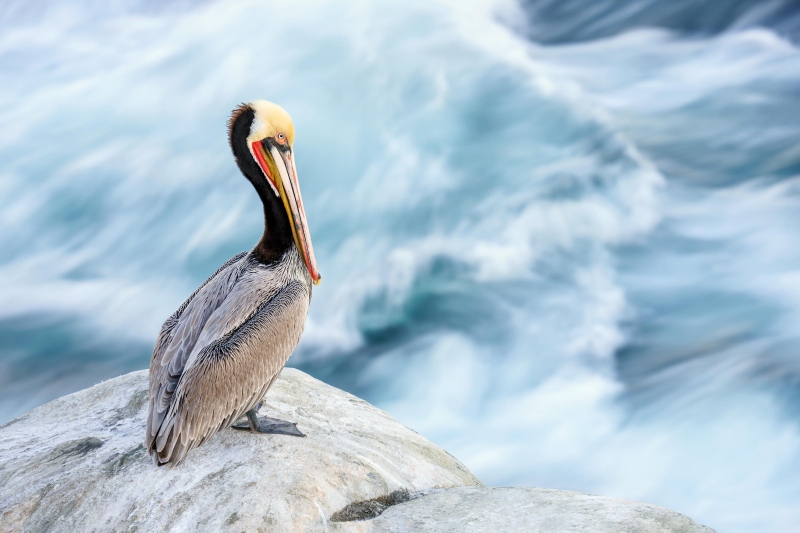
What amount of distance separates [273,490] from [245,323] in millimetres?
1092

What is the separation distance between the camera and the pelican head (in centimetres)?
522

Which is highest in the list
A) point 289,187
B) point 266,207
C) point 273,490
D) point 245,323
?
point 289,187

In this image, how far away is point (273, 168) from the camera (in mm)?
5277

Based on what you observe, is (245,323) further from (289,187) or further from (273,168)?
(273,168)

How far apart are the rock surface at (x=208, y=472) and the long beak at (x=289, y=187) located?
116cm

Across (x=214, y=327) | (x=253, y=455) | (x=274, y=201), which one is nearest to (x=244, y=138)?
(x=274, y=201)

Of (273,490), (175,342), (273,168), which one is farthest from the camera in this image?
(273,168)

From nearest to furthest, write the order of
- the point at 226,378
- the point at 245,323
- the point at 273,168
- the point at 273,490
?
the point at 273,490 → the point at 226,378 → the point at 245,323 → the point at 273,168

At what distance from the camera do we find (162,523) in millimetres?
4422

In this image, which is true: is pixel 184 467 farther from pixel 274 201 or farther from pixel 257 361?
pixel 274 201

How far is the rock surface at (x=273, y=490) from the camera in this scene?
4.36m

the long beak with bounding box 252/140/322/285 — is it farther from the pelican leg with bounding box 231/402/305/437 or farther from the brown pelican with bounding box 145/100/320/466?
the pelican leg with bounding box 231/402/305/437

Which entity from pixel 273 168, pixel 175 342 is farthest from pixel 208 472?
pixel 273 168

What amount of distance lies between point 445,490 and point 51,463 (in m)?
2.66
